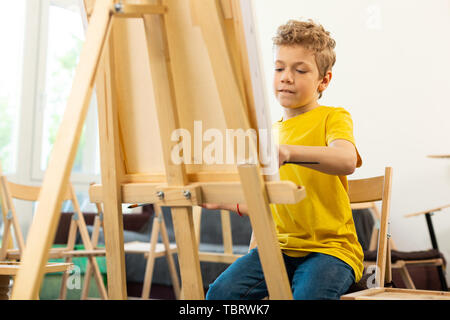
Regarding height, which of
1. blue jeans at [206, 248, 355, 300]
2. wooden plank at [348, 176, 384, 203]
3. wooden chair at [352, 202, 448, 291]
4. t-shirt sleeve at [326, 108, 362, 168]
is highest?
t-shirt sleeve at [326, 108, 362, 168]

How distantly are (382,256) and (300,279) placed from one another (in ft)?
1.16

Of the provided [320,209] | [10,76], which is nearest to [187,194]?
[320,209]

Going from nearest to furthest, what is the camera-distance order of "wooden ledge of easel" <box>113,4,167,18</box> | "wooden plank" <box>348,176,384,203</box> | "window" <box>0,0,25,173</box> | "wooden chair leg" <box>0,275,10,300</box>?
1. "wooden ledge of easel" <box>113,4,167,18</box>
2. "wooden chair leg" <box>0,275,10,300</box>
3. "wooden plank" <box>348,176,384,203</box>
4. "window" <box>0,0,25,173</box>

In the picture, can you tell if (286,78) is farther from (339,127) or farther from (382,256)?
(382,256)

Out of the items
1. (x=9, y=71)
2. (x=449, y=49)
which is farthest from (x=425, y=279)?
(x=9, y=71)

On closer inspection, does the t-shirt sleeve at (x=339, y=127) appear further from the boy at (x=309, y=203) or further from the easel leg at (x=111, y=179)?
the easel leg at (x=111, y=179)

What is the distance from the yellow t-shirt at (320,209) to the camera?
3.92 ft

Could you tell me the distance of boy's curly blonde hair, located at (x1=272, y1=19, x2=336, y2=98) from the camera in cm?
125

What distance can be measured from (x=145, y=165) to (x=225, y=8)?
40 centimetres

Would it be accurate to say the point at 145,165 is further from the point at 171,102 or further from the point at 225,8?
the point at 225,8

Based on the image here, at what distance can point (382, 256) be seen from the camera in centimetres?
138

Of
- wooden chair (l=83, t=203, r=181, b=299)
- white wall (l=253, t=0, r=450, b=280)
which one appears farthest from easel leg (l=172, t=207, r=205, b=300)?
white wall (l=253, t=0, r=450, b=280)

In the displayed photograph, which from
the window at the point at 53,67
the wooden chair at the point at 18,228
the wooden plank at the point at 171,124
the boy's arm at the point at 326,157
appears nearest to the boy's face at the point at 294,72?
the boy's arm at the point at 326,157

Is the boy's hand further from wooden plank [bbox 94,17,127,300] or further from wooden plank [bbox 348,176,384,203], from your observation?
wooden plank [bbox 348,176,384,203]
